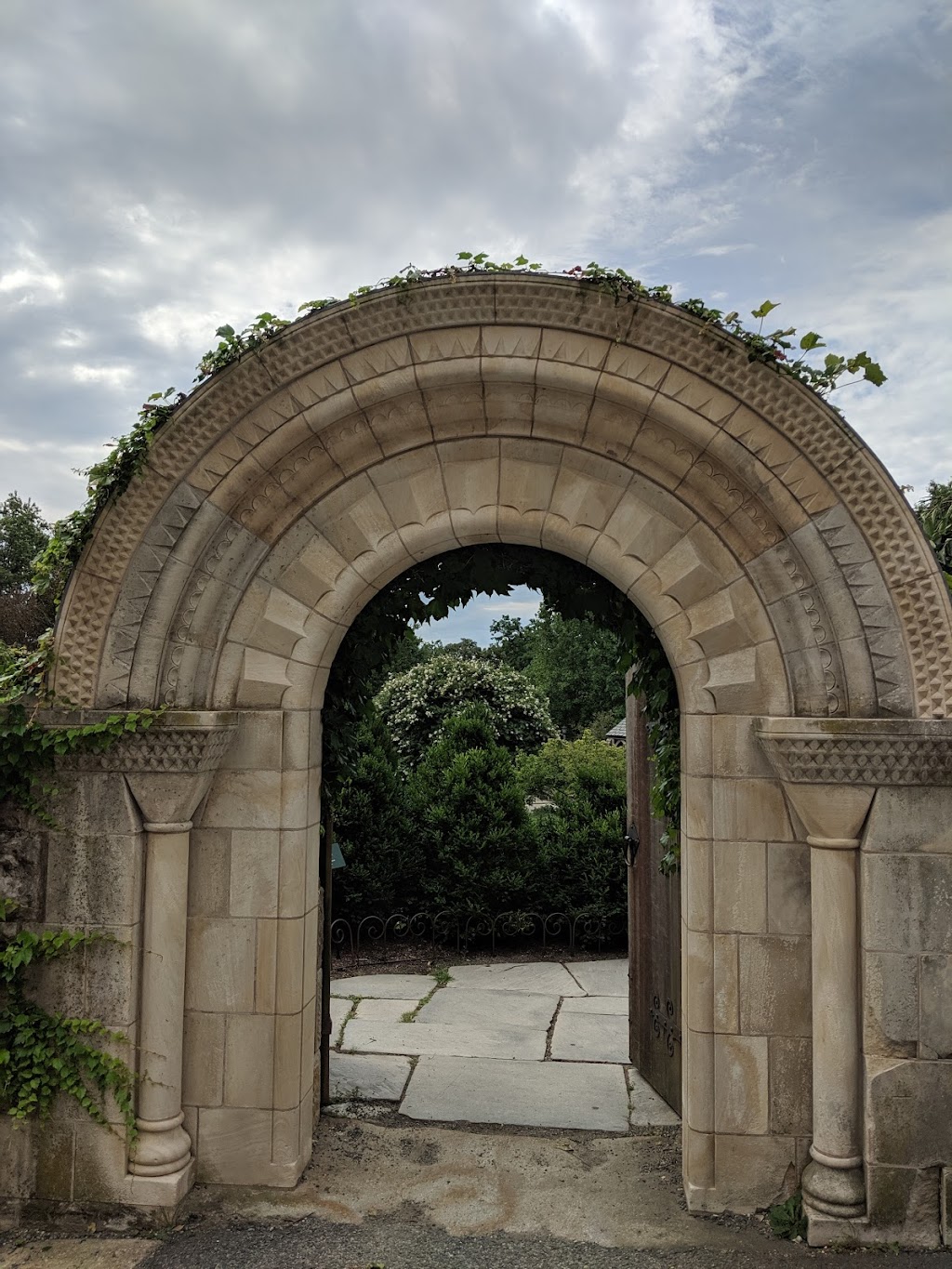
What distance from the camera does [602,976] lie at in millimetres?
8172

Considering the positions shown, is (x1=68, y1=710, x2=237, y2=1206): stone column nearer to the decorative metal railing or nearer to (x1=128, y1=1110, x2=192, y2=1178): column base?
(x1=128, y1=1110, x2=192, y2=1178): column base

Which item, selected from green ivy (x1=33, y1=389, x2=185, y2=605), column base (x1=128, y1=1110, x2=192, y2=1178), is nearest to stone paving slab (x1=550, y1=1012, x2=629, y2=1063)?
column base (x1=128, y1=1110, x2=192, y2=1178)

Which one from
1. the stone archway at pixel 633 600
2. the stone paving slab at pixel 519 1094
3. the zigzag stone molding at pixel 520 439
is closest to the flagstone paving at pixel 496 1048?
the stone paving slab at pixel 519 1094

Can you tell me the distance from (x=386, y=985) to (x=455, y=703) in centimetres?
399

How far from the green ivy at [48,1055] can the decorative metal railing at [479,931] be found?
4991mm

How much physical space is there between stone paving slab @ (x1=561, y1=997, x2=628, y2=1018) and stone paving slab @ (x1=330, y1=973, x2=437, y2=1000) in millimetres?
1225

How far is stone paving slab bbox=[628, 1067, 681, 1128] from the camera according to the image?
508 centimetres

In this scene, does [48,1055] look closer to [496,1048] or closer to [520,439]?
[496,1048]

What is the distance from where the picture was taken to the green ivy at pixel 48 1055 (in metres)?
3.99

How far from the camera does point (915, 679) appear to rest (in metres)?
3.85

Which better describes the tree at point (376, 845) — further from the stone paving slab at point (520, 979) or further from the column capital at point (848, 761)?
the column capital at point (848, 761)

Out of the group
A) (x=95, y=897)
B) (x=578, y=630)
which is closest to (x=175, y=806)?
(x=95, y=897)

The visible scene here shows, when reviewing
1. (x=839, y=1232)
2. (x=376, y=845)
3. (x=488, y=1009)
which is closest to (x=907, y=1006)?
(x=839, y=1232)

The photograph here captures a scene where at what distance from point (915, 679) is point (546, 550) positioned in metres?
1.87
